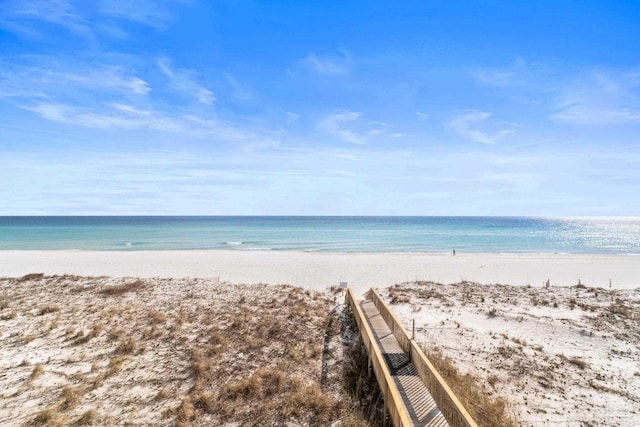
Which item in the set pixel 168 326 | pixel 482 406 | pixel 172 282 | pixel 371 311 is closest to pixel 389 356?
pixel 482 406

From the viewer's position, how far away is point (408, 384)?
7.00m

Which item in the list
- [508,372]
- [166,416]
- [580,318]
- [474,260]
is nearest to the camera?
[166,416]

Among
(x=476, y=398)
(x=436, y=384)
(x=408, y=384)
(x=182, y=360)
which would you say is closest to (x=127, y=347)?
(x=182, y=360)

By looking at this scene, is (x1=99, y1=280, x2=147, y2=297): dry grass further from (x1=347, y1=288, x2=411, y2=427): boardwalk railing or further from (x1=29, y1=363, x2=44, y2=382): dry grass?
(x1=347, y1=288, x2=411, y2=427): boardwalk railing

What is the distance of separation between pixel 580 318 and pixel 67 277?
2412cm

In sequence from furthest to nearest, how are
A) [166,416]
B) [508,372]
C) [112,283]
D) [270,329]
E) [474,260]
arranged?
[474,260], [112,283], [270,329], [508,372], [166,416]

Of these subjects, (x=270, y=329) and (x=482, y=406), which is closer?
(x=482, y=406)

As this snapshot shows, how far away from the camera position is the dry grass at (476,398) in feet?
19.9

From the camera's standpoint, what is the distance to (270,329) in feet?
34.8

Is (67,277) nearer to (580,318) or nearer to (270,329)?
(270,329)

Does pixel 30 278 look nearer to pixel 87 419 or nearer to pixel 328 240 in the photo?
pixel 87 419

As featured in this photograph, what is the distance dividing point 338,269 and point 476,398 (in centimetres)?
1637

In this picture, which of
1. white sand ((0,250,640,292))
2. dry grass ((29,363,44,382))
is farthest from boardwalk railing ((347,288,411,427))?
white sand ((0,250,640,292))

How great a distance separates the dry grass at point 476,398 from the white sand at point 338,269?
31.7ft
